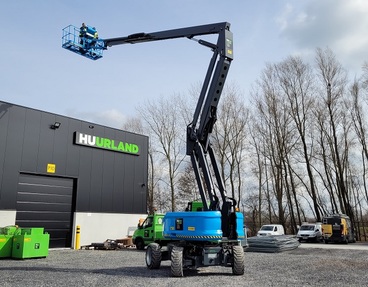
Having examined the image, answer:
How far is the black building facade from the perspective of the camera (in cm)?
1831

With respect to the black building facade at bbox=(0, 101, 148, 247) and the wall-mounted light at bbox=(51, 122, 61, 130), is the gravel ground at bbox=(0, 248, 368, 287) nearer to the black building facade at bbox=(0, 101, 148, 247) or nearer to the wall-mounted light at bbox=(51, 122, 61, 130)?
the black building facade at bbox=(0, 101, 148, 247)

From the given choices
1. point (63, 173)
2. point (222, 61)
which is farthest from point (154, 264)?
point (63, 173)

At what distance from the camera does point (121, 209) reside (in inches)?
921

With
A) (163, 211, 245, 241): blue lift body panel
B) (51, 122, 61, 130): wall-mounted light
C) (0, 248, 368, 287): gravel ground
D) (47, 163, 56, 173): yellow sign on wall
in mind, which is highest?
(51, 122, 61, 130): wall-mounted light

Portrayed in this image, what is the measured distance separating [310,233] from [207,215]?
26251 mm

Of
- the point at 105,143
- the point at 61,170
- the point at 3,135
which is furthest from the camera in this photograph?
the point at 105,143

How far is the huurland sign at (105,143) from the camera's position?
21.5m

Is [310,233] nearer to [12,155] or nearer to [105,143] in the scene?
[105,143]

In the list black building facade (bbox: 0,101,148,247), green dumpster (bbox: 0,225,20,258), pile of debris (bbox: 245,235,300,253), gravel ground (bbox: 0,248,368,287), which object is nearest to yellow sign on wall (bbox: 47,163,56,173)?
black building facade (bbox: 0,101,148,247)

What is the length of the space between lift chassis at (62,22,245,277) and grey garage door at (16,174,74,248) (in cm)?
1010

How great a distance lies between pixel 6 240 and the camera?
1501 centimetres

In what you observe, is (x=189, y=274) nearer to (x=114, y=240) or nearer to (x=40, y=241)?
(x=40, y=241)

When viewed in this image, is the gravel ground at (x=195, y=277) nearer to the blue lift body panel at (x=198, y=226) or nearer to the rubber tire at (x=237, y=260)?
the rubber tire at (x=237, y=260)

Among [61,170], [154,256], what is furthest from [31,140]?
[154,256]
